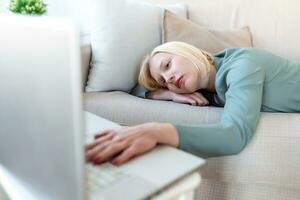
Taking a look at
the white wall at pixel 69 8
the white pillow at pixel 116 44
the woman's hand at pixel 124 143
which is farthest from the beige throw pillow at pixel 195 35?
the woman's hand at pixel 124 143

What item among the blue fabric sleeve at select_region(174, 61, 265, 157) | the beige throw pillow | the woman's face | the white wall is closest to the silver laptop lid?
the blue fabric sleeve at select_region(174, 61, 265, 157)

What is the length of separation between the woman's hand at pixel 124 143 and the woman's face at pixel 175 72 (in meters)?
0.57

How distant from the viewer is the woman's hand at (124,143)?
712 millimetres

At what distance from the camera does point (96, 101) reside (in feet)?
4.57

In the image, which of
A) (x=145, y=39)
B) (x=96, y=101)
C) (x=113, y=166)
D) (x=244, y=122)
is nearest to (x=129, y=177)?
(x=113, y=166)

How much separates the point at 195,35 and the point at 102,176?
111cm

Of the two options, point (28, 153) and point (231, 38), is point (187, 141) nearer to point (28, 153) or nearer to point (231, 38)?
point (28, 153)

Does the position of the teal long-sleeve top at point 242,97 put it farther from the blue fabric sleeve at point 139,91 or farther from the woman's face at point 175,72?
the blue fabric sleeve at point 139,91

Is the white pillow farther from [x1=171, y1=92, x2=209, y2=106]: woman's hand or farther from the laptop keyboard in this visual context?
the laptop keyboard

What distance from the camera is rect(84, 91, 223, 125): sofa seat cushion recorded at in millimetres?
1289

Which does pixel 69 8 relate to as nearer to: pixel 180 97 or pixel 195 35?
pixel 195 35

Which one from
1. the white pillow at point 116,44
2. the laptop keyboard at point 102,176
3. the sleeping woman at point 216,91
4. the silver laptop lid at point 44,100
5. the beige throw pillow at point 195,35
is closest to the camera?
the silver laptop lid at point 44,100

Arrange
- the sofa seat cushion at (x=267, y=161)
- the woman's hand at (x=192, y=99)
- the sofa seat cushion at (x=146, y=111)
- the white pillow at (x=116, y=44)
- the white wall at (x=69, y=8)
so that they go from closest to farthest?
the sofa seat cushion at (x=267, y=161) → the sofa seat cushion at (x=146, y=111) → the woman's hand at (x=192, y=99) → the white pillow at (x=116, y=44) → the white wall at (x=69, y=8)

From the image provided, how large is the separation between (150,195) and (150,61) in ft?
2.81
